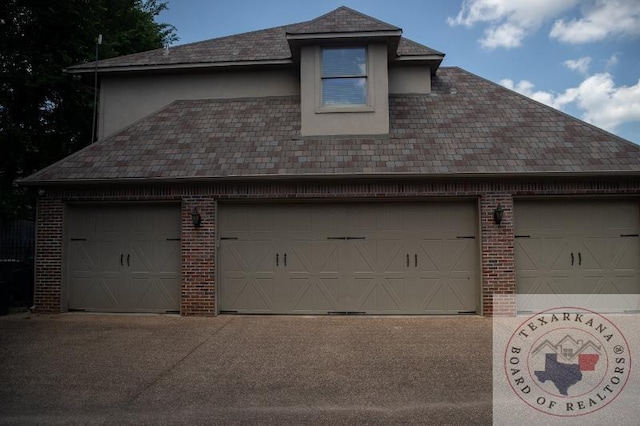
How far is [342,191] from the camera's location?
31.2 ft

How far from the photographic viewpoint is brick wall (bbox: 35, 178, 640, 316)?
927cm

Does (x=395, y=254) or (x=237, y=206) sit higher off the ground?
(x=237, y=206)

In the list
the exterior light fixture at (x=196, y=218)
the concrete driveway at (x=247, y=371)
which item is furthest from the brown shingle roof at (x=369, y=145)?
the concrete driveway at (x=247, y=371)

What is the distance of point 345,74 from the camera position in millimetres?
10695

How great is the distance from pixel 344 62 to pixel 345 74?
0.28m

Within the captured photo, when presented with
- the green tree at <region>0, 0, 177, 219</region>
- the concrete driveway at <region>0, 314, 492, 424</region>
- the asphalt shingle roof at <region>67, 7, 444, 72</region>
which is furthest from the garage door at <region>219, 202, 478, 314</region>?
the green tree at <region>0, 0, 177, 219</region>

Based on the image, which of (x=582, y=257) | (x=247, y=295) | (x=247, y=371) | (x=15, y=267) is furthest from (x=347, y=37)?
(x=15, y=267)

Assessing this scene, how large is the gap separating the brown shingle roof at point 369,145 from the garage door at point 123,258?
931 millimetres

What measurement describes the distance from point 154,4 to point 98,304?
71.0ft

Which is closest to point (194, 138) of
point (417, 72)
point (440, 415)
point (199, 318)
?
point (199, 318)

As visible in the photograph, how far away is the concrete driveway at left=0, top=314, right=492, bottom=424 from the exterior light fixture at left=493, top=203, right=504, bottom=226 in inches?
76.8

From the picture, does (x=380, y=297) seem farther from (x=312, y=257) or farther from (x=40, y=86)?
(x=40, y=86)

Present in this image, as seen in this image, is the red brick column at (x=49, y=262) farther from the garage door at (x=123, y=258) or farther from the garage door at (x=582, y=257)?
the garage door at (x=582, y=257)

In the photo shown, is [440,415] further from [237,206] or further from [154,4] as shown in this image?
[154,4]
